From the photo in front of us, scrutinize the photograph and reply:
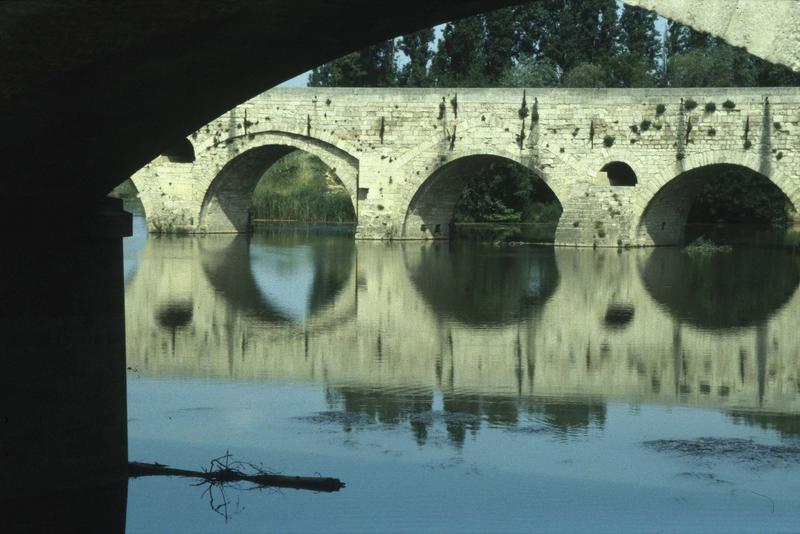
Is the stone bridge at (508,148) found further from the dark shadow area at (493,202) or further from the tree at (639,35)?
the tree at (639,35)

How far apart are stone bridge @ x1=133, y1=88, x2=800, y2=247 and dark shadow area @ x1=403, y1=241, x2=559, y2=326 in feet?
5.08

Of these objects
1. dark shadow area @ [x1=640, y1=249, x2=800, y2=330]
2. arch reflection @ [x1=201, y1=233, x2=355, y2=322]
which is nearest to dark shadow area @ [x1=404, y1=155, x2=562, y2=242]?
arch reflection @ [x1=201, y1=233, x2=355, y2=322]

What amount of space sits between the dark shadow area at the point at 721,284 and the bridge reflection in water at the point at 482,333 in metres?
0.05

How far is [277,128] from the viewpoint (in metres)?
28.9

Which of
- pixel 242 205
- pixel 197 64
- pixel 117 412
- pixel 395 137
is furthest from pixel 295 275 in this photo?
pixel 197 64

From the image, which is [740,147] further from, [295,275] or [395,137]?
[295,275]

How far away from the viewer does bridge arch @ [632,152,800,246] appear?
2522cm

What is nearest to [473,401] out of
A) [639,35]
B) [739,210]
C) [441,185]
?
[441,185]

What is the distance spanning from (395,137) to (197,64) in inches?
932

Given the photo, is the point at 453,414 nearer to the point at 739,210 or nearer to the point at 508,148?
the point at 508,148

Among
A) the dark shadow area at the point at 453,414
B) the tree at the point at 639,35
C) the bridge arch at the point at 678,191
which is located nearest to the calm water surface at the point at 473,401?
the dark shadow area at the point at 453,414

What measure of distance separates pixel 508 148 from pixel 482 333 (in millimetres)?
14454

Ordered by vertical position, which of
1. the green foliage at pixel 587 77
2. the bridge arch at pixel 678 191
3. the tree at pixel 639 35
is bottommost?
the bridge arch at pixel 678 191

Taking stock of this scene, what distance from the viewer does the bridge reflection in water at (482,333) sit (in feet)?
31.1
